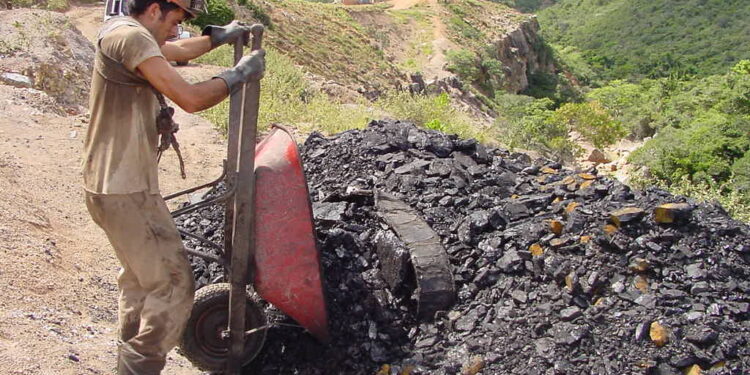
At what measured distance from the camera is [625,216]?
10.6 feet

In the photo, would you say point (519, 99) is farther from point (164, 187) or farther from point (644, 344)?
point (644, 344)

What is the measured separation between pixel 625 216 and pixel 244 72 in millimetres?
1990

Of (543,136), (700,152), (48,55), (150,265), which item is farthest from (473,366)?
(700,152)

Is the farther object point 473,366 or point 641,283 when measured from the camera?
point 641,283

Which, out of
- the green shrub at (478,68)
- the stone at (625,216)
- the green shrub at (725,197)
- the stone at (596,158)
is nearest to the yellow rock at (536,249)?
the stone at (625,216)

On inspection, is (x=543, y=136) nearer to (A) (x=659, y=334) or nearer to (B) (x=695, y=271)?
(B) (x=695, y=271)

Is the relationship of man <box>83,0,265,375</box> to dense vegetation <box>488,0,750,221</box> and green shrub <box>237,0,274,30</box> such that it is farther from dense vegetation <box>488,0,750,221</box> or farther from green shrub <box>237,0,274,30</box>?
green shrub <box>237,0,274,30</box>

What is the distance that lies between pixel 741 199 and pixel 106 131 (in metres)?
11.9

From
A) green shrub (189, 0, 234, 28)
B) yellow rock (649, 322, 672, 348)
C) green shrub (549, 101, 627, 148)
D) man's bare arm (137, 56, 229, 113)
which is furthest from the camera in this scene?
green shrub (549, 101, 627, 148)

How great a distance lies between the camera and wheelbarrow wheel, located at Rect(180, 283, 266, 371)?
2.91 meters

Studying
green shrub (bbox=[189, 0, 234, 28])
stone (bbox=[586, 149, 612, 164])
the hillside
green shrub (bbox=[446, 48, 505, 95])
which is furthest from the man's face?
the hillside

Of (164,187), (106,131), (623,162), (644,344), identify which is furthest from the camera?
(623,162)

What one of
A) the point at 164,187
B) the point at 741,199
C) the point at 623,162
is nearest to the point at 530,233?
the point at 164,187

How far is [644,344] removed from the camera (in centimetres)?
270
